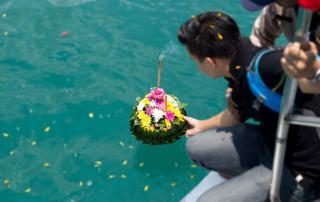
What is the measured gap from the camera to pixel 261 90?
8.94 feet

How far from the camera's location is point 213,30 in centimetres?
292

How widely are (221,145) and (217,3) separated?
146 inches

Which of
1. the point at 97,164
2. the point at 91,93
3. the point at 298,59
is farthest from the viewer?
the point at 91,93

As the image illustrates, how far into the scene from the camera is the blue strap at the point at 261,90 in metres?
2.69

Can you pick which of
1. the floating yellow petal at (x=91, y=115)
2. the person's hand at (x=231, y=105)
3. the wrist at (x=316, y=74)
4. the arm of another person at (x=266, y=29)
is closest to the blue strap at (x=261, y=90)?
the wrist at (x=316, y=74)

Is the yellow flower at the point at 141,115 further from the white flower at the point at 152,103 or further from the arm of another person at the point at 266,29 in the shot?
the arm of another person at the point at 266,29

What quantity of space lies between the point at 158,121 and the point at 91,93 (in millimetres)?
1379

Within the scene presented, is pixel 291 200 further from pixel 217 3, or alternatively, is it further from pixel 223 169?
pixel 217 3

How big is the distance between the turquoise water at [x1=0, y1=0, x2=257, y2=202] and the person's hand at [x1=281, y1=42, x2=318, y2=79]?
2.37m

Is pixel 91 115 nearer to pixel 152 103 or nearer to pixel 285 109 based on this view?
pixel 152 103

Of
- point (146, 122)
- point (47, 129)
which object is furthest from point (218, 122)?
point (47, 129)

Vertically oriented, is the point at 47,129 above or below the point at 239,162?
below

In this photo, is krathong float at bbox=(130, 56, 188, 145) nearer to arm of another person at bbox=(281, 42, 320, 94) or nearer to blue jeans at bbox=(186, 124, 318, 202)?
blue jeans at bbox=(186, 124, 318, 202)

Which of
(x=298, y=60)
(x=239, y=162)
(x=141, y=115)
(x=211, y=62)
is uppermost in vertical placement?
(x=298, y=60)
